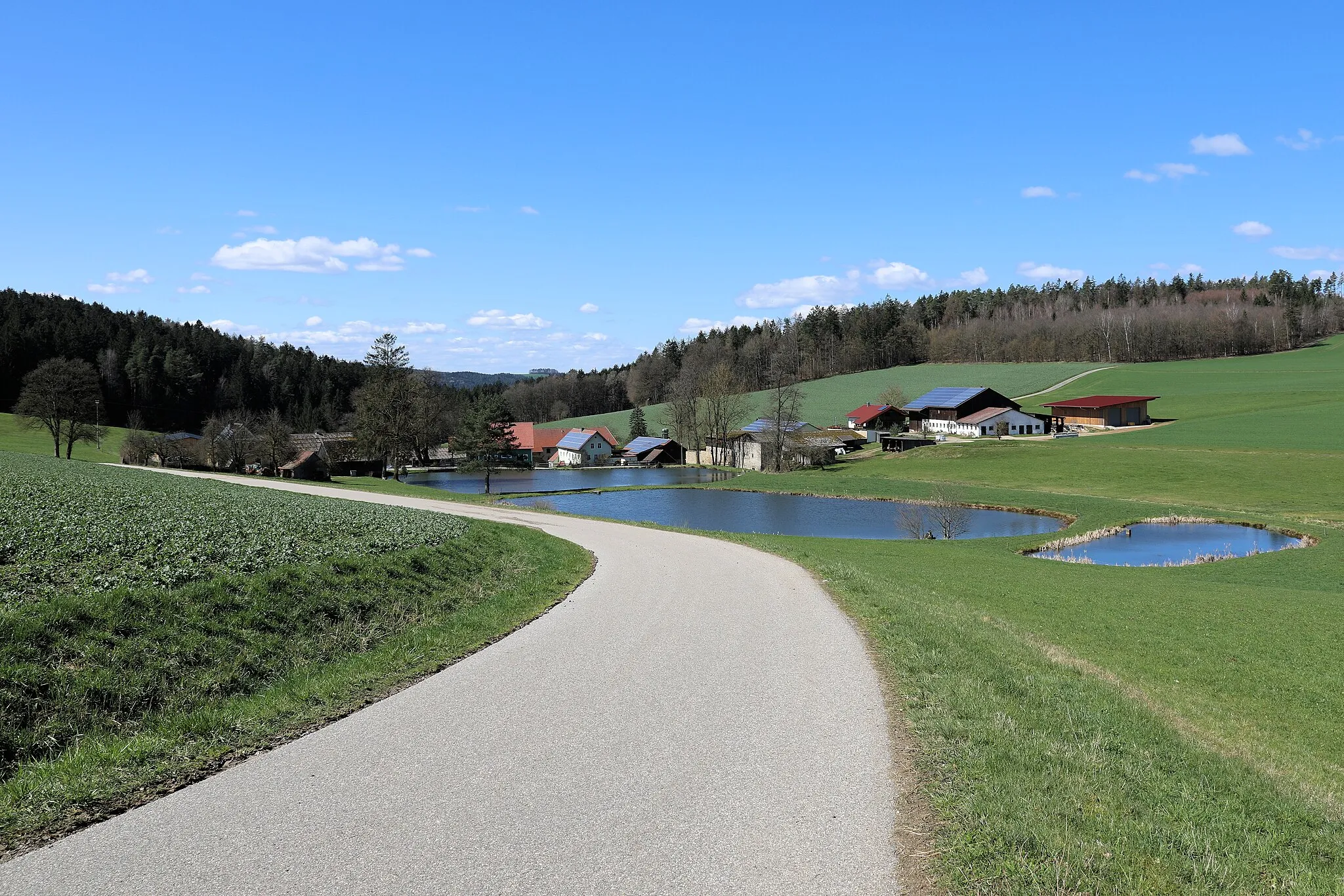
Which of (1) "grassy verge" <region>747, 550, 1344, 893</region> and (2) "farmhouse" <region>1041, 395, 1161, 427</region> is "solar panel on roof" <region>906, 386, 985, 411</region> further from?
(1) "grassy verge" <region>747, 550, 1344, 893</region>

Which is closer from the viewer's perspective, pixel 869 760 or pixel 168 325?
pixel 869 760

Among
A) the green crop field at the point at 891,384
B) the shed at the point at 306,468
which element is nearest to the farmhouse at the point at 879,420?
the green crop field at the point at 891,384

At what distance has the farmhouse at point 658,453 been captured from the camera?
383 feet

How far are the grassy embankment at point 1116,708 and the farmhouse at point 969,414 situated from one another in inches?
2364

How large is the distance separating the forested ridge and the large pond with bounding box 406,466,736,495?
18329 millimetres

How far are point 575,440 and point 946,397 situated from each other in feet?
176

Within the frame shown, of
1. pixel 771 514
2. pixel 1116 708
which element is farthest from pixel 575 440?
pixel 1116 708

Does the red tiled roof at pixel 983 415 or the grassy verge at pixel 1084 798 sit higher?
the red tiled roof at pixel 983 415

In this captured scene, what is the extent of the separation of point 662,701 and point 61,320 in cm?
14463

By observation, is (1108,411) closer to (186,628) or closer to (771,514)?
(771,514)

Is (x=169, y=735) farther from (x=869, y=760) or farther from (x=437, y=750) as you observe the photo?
(x=869, y=760)

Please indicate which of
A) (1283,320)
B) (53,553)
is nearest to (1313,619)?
(53,553)

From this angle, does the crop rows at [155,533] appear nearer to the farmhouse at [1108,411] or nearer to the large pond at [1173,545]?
the large pond at [1173,545]

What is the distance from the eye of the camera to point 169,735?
8.27m
